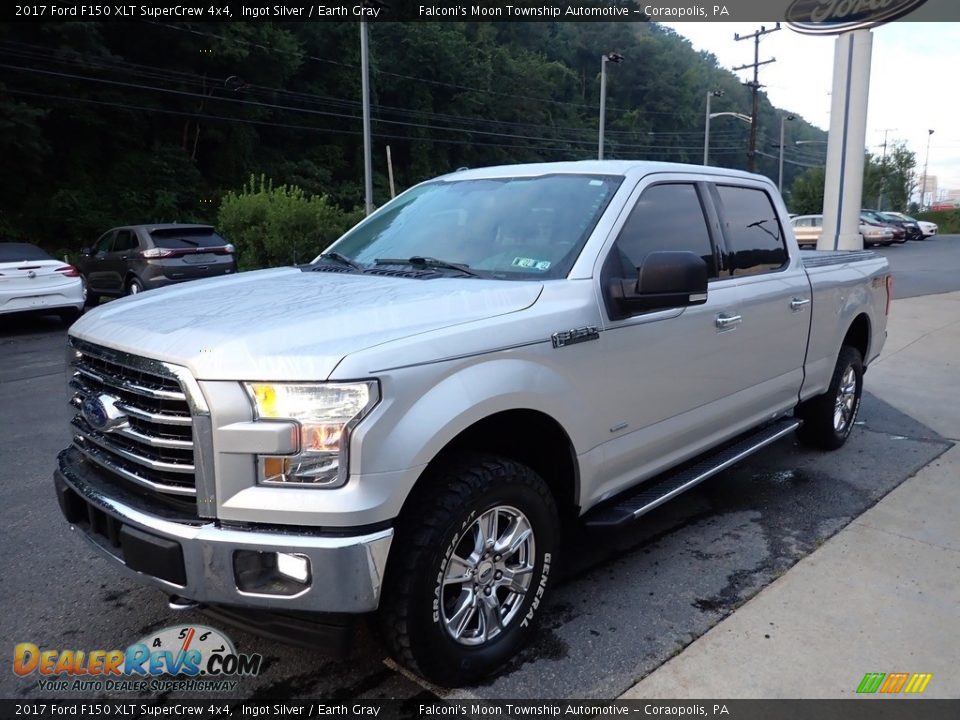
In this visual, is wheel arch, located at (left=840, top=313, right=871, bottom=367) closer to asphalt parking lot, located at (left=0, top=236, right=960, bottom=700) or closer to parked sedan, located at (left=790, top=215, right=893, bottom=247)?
asphalt parking lot, located at (left=0, top=236, right=960, bottom=700)

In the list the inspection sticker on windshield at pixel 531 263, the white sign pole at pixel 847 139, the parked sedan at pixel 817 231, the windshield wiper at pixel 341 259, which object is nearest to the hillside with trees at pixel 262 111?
the white sign pole at pixel 847 139

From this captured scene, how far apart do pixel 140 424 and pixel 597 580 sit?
2.16 meters

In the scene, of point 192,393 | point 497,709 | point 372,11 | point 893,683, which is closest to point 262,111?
point 372,11

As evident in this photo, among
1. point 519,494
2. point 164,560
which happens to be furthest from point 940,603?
point 164,560

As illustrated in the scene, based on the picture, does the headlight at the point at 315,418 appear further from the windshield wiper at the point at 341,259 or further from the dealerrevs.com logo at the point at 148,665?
the windshield wiper at the point at 341,259

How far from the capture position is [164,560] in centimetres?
236

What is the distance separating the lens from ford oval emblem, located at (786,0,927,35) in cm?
1011

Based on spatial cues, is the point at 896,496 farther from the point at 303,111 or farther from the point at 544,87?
the point at 544,87

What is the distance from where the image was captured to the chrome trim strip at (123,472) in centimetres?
243

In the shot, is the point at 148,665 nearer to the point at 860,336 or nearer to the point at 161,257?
the point at 860,336

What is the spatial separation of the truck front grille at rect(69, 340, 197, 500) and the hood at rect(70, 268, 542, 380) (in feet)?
0.22

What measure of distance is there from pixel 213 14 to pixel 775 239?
4064 centimetres

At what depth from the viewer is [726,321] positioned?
12.8 ft

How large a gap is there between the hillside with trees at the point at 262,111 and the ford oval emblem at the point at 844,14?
10747 mm
